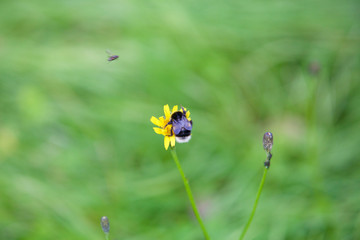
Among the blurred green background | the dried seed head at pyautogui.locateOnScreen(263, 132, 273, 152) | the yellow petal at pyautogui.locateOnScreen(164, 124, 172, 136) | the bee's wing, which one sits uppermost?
the blurred green background

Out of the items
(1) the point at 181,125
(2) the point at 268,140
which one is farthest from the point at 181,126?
(2) the point at 268,140

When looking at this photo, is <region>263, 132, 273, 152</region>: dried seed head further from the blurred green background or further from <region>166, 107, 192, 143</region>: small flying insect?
the blurred green background

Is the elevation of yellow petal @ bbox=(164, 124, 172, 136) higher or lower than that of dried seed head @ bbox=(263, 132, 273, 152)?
higher

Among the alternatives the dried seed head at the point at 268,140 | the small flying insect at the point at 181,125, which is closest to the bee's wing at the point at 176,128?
the small flying insect at the point at 181,125

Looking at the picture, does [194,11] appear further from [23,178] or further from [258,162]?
[23,178]

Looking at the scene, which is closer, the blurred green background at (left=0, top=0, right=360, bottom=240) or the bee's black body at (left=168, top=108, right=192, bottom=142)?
the bee's black body at (left=168, top=108, right=192, bottom=142)

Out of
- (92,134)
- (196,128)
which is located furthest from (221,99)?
(92,134)

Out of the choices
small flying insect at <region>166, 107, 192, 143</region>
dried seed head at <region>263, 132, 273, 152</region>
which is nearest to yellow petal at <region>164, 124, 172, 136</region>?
small flying insect at <region>166, 107, 192, 143</region>

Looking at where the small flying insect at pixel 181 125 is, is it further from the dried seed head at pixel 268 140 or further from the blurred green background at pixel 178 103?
the blurred green background at pixel 178 103
